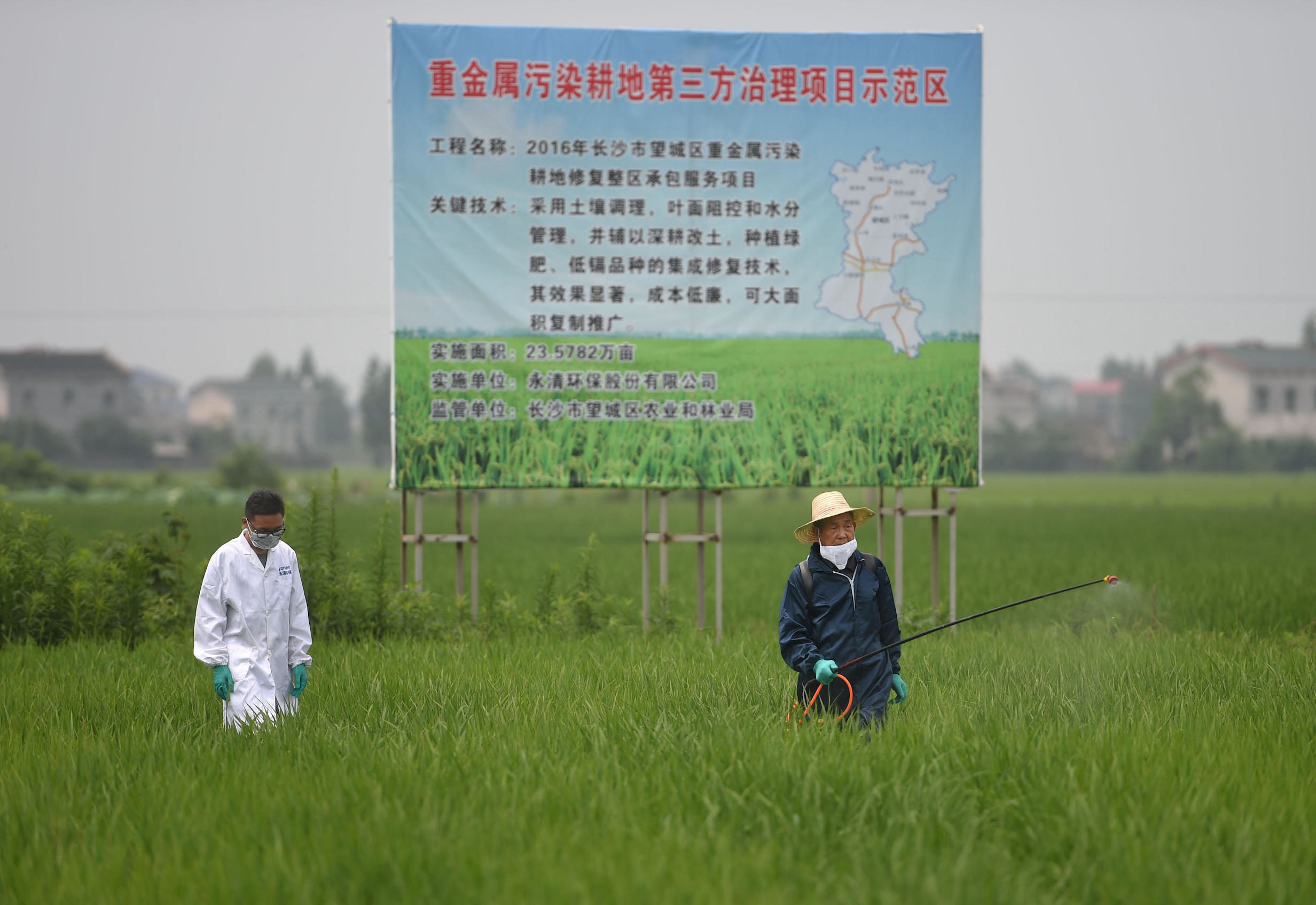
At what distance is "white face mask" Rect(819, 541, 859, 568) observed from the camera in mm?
4609

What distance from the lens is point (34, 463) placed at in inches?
1455

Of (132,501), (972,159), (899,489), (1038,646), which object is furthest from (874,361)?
(132,501)

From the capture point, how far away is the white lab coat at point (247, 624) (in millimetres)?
4953

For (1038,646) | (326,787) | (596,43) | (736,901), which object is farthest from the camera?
(596,43)

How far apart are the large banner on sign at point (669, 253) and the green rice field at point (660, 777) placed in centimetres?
155

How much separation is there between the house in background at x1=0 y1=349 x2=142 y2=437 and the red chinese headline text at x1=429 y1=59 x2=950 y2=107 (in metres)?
55.1

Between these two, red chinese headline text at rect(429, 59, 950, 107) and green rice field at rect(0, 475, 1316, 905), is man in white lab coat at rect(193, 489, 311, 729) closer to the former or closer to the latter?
green rice field at rect(0, 475, 1316, 905)

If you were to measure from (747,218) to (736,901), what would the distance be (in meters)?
6.13

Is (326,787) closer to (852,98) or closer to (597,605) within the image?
(597,605)

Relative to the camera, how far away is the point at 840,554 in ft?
15.1

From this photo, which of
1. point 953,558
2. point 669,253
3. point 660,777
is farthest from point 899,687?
point 669,253

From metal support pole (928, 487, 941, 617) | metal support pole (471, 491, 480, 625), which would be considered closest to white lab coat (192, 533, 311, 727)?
metal support pole (471, 491, 480, 625)

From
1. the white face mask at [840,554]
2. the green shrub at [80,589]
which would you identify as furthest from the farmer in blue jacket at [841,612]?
the green shrub at [80,589]

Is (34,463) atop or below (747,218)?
below
